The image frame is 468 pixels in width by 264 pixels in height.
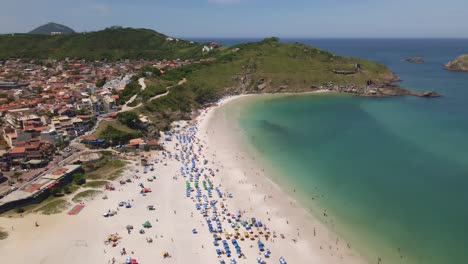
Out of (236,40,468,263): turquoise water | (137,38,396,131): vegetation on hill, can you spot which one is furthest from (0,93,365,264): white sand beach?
(137,38,396,131): vegetation on hill

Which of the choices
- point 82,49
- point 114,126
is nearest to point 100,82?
point 114,126

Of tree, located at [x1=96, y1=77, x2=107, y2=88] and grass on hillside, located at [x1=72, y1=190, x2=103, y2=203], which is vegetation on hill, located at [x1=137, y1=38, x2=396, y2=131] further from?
grass on hillside, located at [x1=72, y1=190, x2=103, y2=203]

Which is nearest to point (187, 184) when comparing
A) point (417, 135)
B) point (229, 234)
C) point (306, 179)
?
point (229, 234)

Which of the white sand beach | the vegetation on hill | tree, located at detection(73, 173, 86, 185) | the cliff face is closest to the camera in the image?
the white sand beach

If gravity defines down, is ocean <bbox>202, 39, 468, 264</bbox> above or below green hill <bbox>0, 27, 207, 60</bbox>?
below

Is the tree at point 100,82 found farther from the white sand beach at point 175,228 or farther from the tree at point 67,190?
the tree at point 67,190

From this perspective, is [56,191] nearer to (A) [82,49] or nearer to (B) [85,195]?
(B) [85,195]
